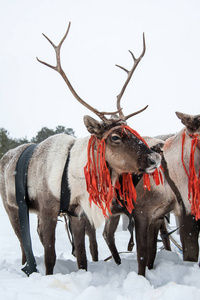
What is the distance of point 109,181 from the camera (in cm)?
272

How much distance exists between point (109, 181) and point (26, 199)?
1.08m

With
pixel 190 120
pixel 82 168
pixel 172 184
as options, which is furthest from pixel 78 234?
pixel 190 120

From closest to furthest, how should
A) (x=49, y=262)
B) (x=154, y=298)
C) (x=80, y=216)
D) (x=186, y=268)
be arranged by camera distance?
1. (x=154, y=298)
2. (x=186, y=268)
3. (x=49, y=262)
4. (x=80, y=216)

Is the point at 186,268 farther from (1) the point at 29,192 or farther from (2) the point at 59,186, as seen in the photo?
(1) the point at 29,192

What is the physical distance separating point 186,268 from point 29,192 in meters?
1.85

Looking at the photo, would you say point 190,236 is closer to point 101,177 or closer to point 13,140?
point 101,177

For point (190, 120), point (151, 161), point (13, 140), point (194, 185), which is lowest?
point (13, 140)

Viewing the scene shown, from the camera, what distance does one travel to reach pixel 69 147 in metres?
3.16

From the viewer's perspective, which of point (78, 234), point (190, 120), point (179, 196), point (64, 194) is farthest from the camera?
point (78, 234)

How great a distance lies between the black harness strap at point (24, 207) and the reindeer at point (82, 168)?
0.8 inches

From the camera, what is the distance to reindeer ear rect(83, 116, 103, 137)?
8.98 ft

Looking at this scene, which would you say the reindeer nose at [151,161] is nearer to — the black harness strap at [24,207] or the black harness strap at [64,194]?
the black harness strap at [64,194]

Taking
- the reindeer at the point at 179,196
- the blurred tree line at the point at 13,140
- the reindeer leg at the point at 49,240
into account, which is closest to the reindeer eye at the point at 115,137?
the reindeer at the point at 179,196

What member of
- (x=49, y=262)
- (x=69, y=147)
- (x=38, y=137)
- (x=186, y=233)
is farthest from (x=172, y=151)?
(x=38, y=137)
